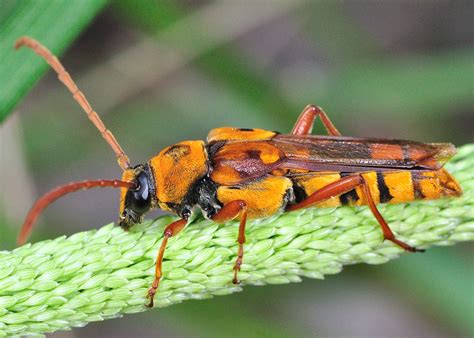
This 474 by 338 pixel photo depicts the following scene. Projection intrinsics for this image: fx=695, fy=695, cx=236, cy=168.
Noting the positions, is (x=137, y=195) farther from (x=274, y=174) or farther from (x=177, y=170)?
(x=274, y=174)

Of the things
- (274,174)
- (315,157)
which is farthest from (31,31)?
(315,157)

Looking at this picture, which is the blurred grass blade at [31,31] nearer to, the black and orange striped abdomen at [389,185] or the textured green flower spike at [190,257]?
the textured green flower spike at [190,257]

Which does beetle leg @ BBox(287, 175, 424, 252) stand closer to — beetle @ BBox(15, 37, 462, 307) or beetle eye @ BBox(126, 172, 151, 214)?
beetle @ BBox(15, 37, 462, 307)

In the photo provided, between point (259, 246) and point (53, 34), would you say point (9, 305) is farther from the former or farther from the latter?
point (53, 34)

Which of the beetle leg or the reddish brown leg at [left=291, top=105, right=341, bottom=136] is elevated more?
the reddish brown leg at [left=291, top=105, right=341, bottom=136]

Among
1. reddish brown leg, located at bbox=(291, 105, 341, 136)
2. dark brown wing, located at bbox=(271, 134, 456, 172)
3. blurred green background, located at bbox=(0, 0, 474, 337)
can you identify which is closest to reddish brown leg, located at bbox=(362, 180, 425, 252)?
dark brown wing, located at bbox=(271, 134, 456, 172)

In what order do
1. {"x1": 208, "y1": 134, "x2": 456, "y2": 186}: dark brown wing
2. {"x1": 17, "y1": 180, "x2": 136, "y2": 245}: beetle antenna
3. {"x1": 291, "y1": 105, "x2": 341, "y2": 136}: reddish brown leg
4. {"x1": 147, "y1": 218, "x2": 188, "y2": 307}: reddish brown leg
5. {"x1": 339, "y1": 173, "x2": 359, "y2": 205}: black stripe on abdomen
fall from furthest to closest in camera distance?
1. {"x1": 291, "y1": 105, "x2": 341, "y2": 136}: reddish brown leg
2. {"x1": 208, "y1": 134, "x2": 456, "y2": 186}: dark brown wing
3. {"x1": 339, "y1": 173, "x2": 359, "y2": 205}: black stripe on abdomen
4. {"x1": 147, "y1": 218, "x2": 188, "y2": 307}: reddish brown leg
5. {"x1": 17, "y1": 180, "x2": 136, "y2": 245}: beetle antenna
